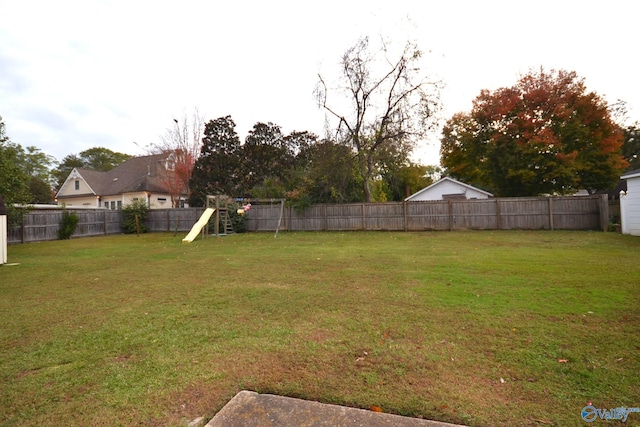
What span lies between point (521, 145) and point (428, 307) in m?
19.9

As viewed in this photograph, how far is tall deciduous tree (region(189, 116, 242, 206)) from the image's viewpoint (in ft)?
81.9

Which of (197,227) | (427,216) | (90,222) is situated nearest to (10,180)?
(197,227)

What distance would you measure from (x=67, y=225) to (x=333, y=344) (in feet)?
67.8

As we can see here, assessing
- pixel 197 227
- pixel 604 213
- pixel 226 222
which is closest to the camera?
pixel 604 213

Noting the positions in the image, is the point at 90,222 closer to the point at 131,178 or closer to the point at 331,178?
the point at 131,178

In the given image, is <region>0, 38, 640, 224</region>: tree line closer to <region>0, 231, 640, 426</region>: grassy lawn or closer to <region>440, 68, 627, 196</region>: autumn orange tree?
<region>440, 68, 627, 196</region>: autumn orange tree

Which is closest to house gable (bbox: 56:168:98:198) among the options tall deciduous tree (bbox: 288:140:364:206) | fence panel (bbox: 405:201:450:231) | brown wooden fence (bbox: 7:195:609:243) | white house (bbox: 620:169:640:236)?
brown wooden fence (bbox: 7:195:609:243)

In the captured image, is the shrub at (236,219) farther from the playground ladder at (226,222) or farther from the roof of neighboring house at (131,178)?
the roof of neighboring house at (131,178)

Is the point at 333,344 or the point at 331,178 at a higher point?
the point at 331,178

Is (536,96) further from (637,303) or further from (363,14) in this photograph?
(637,303)

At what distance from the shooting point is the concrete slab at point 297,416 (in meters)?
1.88

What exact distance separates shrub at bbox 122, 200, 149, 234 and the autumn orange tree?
24.0 m

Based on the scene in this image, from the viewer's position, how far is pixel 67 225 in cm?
1794

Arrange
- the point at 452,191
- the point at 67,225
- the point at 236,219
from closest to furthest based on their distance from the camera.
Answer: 1. the point at 67,225
2. the point at 236,219
3. the point at 452,191
